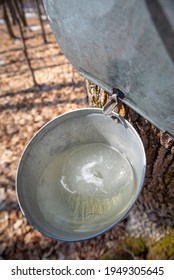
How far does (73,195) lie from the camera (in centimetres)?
135

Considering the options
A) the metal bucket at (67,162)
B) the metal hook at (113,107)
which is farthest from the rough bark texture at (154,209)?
the metal hook at (113,107)

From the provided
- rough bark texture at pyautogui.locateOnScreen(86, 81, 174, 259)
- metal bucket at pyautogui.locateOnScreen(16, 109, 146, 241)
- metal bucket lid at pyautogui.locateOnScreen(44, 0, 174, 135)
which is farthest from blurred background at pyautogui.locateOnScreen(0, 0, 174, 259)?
metal bucket lid at pyautogui.locateOnScreen(44, 0, 174, 135)

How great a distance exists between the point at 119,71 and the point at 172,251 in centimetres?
122

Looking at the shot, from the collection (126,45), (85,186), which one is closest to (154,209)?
(85,186)

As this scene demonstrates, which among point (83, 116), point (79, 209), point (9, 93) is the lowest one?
point (9, 93)

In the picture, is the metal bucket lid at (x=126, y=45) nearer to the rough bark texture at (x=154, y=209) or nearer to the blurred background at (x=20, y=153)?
the blurred background at (x=20, y=153)

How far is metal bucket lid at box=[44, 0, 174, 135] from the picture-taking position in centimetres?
81

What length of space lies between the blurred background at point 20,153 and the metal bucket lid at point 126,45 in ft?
1.16

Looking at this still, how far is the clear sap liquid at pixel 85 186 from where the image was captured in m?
1.26

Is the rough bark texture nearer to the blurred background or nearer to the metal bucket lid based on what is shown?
the blurred background

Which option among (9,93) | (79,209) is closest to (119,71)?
(79,209)
